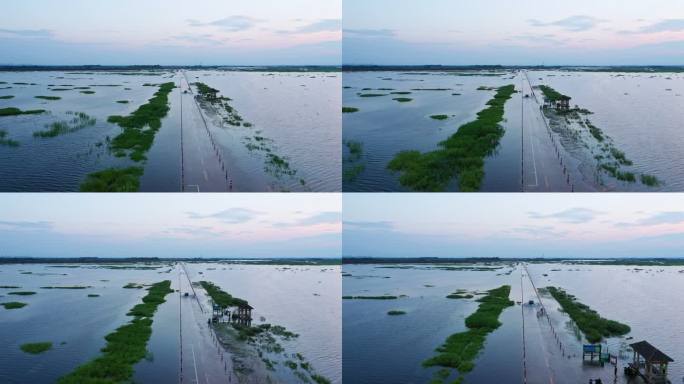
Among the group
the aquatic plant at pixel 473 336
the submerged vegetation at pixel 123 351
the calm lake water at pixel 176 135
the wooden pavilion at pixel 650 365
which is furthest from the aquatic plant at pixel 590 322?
→ the submerged vegetation at pixel 123 351

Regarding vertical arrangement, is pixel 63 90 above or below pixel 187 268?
above

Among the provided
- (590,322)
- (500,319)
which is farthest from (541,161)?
(590,322)

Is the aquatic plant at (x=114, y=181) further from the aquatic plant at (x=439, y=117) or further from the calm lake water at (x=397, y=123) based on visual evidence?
the aquatic plant at (x=439, y=117)

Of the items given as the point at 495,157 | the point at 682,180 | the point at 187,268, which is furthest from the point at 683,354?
the point at 187,268

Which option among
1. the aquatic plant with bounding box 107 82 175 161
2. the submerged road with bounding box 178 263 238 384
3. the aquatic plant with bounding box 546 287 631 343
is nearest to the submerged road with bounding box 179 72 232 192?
the aquatic plant with bounding box 107 82 175 161

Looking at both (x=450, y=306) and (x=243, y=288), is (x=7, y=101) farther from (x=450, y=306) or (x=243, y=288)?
(x=450, y=306)

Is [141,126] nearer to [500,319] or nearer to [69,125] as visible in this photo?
[69,125]
